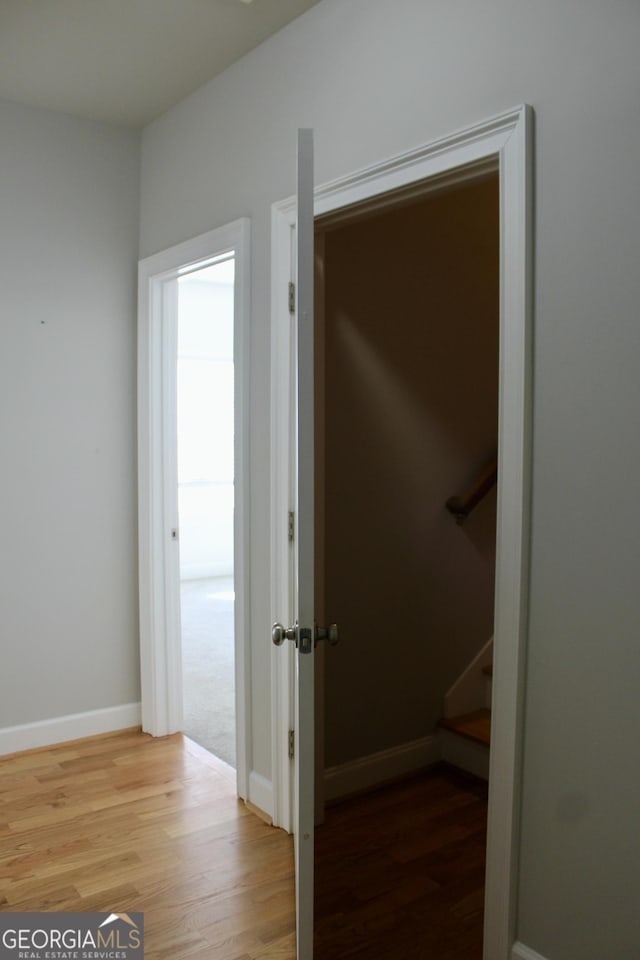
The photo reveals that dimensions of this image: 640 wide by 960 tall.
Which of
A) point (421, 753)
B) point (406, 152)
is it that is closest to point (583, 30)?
point (406, 152)

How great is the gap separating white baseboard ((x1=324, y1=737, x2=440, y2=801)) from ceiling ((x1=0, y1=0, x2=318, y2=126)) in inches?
103

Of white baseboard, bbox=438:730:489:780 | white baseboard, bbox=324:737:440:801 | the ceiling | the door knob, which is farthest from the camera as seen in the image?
white baseboard, bbox=438:730:489:780

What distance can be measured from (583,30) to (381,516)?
181 cm

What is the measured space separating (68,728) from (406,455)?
6.38ft

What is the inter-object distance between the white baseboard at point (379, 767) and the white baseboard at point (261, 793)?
0.22 m

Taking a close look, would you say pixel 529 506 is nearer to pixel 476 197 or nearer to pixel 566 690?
pixel 566 690

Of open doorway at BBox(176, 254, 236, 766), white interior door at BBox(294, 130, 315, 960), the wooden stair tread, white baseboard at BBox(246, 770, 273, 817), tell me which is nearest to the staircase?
the wooden stair tread

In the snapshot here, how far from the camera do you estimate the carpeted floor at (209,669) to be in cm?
361

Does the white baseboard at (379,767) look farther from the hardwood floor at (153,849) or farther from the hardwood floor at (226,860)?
the hardwood floor at (153,849)

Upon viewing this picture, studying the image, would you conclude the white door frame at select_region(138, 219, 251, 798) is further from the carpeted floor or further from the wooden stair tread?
the wooden stair tread

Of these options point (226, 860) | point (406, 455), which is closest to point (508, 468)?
point (406, 455)

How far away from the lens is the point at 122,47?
109 inches

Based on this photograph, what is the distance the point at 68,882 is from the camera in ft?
7.77

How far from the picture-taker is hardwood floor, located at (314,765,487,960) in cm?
212
